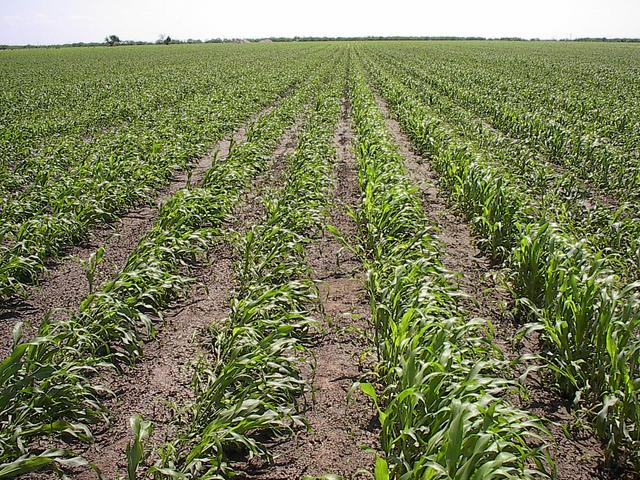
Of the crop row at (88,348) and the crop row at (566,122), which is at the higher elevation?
the crop row at (88,348)

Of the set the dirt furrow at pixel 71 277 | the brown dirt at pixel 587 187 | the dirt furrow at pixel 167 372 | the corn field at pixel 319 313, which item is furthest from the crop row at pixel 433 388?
the brown dirt at pixel 587 187

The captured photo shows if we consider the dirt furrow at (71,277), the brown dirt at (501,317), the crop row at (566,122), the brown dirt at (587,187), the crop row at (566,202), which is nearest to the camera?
the brown dirt at (501,317)

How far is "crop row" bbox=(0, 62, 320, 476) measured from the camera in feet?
10.2

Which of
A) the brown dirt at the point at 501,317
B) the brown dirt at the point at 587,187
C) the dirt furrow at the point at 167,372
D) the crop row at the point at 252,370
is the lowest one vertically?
the brown dirt at the point at 587,187

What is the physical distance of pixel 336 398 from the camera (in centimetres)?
372

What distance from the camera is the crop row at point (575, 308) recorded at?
3133 mm

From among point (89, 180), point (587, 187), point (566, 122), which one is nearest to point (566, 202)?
point (587, 187)

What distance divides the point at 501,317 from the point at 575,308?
1061 mm

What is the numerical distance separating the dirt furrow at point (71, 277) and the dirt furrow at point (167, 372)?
804 mm


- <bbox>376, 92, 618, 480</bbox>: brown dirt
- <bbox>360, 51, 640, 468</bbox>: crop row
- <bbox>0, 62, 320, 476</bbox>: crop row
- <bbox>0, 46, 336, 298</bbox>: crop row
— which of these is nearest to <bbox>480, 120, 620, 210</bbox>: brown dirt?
<bbox>360, 51, 640, 468</bbox>: crop row

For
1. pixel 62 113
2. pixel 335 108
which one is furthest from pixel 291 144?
pixel 62 113

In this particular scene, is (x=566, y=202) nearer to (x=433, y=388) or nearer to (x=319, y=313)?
(x=319, y=313)

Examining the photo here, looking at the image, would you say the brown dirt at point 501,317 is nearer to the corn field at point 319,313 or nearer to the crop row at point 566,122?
the corn field at point 319,313

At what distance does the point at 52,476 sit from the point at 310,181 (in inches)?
217
